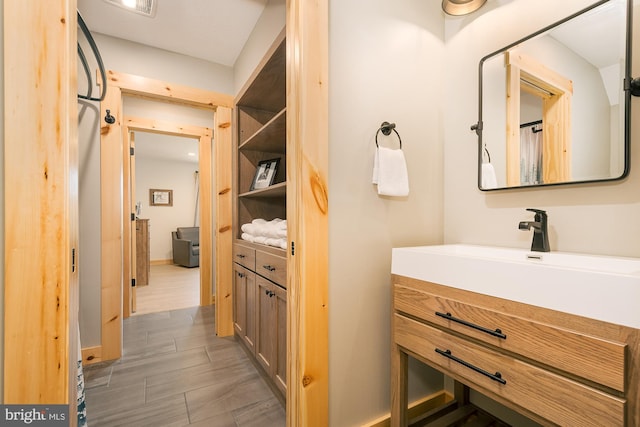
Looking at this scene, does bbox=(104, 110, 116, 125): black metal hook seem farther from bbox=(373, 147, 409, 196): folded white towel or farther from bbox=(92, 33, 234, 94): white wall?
bbox=(373, 147, 409, 196): folded white towel

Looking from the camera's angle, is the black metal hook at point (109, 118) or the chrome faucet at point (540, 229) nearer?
the chrome faucet at point (540, 229)

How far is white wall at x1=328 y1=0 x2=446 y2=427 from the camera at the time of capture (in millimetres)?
1195

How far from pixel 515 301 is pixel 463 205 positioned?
2.36 feet

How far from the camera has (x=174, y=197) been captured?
663 cm

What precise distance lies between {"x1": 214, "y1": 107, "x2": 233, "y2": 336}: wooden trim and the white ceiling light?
185 cm

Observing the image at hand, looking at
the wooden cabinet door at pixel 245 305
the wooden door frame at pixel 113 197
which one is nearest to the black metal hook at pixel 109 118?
the wooden door frame at pixel 113 197

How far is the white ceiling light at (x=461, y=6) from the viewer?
1333 mm

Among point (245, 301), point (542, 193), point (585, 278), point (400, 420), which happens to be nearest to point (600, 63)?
point (542, 193)

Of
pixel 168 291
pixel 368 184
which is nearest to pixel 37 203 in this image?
pixel 368 184

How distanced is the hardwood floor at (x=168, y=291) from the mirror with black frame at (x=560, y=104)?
11.4 feet

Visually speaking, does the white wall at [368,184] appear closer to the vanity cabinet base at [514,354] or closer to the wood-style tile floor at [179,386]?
the vanity cabinet base at [514,354]

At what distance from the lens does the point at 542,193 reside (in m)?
1.17

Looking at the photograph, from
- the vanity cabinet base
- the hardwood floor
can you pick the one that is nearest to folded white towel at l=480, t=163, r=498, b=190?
the vanity cabinet base

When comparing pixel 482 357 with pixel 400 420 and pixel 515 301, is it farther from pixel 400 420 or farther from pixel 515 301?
pixel 400 420
